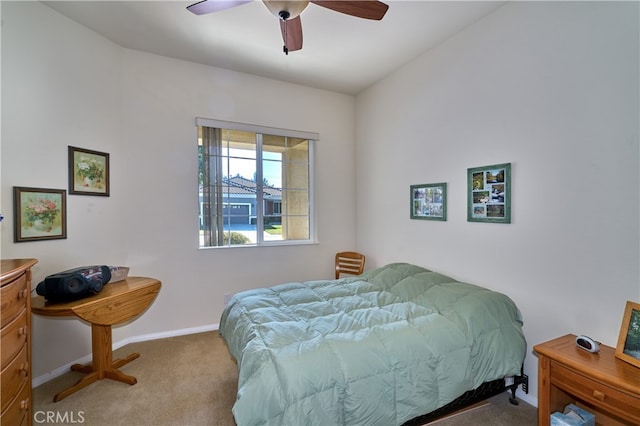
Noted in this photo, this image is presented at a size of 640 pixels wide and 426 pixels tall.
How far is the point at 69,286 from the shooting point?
6.35 feet

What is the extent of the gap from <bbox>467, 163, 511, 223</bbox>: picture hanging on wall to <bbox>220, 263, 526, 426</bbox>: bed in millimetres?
588

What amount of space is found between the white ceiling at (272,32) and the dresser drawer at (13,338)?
2244mm

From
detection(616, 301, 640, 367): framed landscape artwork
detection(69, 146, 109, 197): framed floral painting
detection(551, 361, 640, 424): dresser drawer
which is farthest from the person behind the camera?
detection(69, 146, 109, 197): framed floral painting

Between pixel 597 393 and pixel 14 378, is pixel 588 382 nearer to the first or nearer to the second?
pixel 597 393

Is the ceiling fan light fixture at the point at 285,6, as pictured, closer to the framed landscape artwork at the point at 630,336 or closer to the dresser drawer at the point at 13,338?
the dresser drawer at the point at 13,338

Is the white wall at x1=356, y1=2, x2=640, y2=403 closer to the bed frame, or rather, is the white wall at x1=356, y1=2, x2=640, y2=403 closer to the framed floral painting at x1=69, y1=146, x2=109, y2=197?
the bed frame

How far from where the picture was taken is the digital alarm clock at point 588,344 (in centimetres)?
148

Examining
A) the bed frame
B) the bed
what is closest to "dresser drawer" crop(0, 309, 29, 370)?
the bed

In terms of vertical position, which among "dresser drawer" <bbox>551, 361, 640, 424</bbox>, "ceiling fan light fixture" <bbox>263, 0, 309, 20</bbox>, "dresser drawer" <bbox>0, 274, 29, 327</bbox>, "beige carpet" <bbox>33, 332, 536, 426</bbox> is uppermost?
"ceiling fan light fixture" <bbox>263, 0, 309, 20</bbox>

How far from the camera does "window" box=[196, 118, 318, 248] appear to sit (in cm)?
317

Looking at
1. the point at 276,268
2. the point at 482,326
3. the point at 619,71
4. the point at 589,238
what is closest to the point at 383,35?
the point at 619,71

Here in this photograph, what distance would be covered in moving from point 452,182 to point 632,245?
122 cm

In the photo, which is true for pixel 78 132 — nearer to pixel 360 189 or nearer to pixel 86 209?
pixel 86 209

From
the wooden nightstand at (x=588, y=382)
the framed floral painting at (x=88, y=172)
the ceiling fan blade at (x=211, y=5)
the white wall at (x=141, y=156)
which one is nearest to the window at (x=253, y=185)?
the white wall at (x=141, y=156)
